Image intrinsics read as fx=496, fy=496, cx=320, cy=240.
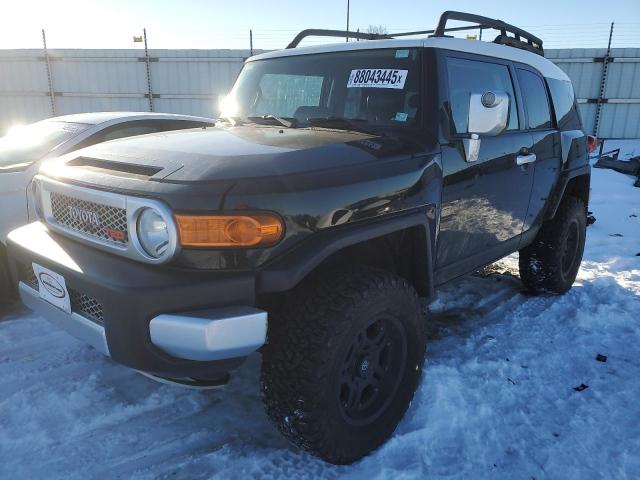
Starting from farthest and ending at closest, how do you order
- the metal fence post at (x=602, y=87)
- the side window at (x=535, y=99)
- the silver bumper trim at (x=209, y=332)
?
the metal fence post at (x=602, y=87), the side window at (x=535, y=99), the silver bumper trim at (x=209, y=332)

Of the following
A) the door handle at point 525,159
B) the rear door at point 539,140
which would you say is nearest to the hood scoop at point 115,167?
the door handle at point 525,159

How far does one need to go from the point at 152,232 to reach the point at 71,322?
1.90ft

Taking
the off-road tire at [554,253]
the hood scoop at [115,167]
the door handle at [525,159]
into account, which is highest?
the hood scoop at [115,167]

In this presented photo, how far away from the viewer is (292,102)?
10.5ft

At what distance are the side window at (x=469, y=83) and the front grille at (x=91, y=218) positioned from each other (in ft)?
6.05

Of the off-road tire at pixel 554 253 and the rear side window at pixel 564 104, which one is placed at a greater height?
the rear side window at pixel 564 104

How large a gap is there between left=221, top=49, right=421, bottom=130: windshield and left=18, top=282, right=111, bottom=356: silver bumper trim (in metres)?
1.60

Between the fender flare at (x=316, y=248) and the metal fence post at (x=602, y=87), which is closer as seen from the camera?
the fender flare at (x=316, y=248)

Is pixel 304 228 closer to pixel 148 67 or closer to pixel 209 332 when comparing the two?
pixel 209 332

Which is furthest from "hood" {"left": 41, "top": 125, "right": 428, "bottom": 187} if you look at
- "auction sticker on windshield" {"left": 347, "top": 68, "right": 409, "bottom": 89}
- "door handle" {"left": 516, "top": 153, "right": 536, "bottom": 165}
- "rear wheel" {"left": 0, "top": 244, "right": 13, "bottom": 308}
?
"rear wheel" {"left": 0, "top": 244, "right": 13, "bottom": 308}

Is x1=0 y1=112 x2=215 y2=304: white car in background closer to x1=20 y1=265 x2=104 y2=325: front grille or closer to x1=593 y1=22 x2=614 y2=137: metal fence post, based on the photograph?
x1=20 y1=265 x2=104 y2=325: front grille

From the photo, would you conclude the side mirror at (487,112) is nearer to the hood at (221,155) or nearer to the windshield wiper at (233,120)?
the hood at (221,155)

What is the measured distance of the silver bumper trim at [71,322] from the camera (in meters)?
1.93

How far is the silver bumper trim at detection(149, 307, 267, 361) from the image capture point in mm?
1747
